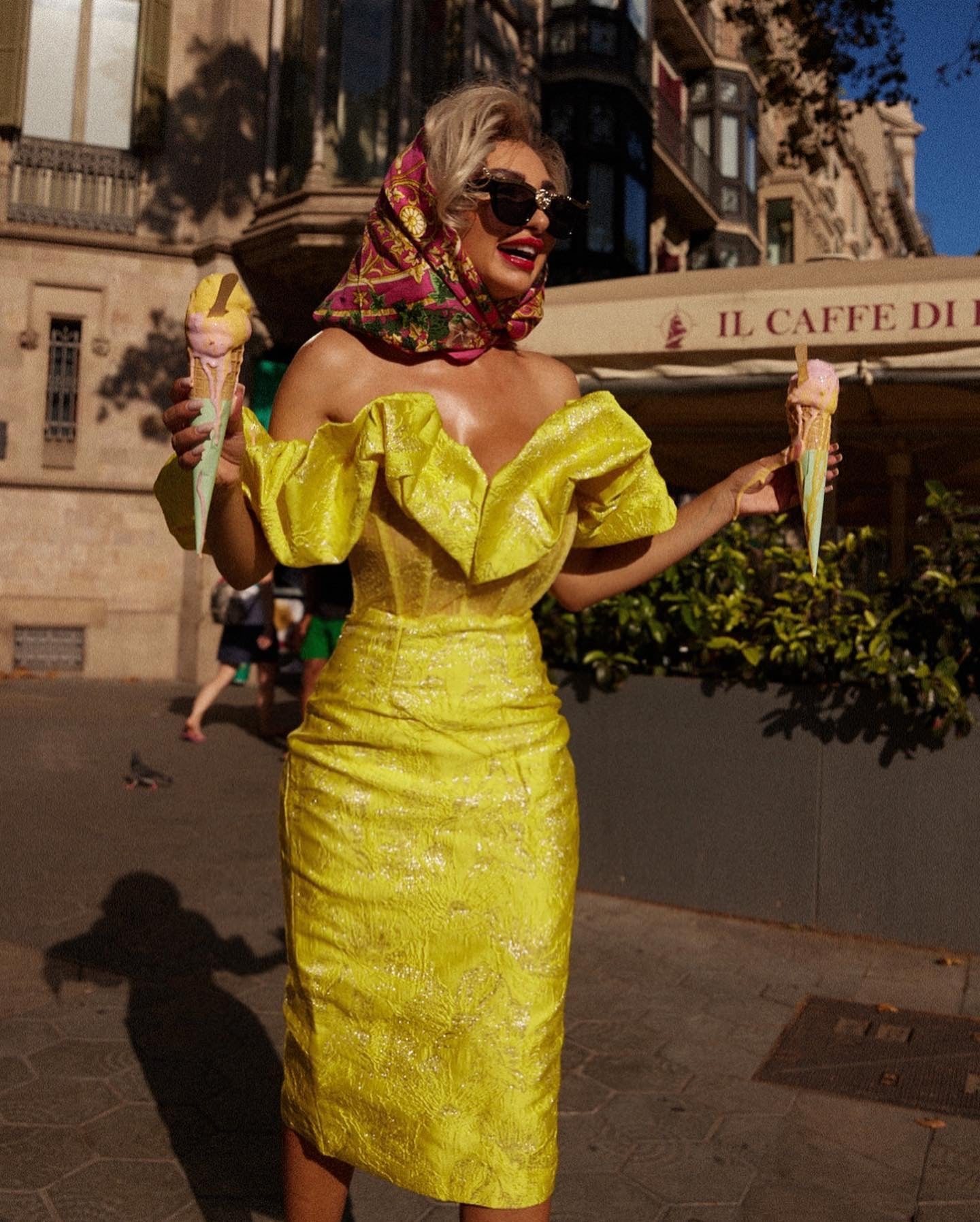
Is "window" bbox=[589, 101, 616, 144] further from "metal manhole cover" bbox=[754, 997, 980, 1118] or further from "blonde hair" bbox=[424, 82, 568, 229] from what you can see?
"blonde hair" bbox=[424, 82, 568, 229]

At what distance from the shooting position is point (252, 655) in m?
10.0

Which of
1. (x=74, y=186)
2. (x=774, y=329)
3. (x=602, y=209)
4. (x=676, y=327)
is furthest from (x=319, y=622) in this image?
(x=602, y=209)

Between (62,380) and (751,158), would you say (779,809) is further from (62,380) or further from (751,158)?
(751,158)

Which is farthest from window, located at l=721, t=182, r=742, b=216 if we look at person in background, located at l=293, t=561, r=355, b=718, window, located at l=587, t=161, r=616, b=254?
person in background, located at l=293, t=561, r=355, b=718

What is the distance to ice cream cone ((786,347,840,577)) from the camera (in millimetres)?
→ 2035

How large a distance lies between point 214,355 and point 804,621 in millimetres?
3852

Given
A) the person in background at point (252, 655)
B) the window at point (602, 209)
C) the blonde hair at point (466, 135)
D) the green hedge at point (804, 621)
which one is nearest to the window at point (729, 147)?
the window at point (602, 209)

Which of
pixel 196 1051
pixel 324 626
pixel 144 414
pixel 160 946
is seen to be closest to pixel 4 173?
pixel 144 414

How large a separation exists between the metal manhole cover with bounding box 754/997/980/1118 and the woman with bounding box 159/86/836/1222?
1.93 metres

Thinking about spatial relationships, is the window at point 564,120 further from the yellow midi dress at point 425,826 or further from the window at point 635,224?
the yellow midi dress at point 425,826

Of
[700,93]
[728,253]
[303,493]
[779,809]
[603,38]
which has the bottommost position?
[779,809]

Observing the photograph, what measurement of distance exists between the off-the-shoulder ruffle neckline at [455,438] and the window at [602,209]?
21.8 meters

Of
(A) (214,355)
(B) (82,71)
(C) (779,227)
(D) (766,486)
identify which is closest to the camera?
(A) (214,355)

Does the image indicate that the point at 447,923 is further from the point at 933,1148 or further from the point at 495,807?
the point at 933,1148
